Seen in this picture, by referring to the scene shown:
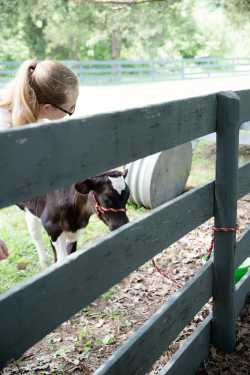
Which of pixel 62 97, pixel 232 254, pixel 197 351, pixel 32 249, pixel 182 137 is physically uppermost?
A: pixel 62 97

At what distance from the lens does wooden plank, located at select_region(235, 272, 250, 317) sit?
9.82 feet

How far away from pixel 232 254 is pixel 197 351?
62cm

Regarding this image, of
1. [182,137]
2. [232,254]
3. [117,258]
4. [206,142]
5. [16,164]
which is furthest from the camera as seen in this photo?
[206,142]

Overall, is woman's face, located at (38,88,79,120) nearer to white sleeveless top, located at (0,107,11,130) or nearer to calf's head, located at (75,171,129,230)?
white sleeveless top, located at (0,107,11,130)

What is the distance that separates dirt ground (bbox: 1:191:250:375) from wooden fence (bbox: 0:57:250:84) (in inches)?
688

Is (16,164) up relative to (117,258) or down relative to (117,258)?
up

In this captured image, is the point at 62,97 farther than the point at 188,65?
No

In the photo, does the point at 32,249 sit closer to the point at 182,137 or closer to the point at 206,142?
the point at 182,137

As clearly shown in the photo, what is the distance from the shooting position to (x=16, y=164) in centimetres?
124

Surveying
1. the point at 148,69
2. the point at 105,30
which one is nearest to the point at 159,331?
the point at 105,30

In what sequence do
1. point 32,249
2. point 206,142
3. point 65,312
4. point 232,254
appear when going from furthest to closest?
point 206,142, point 32,249, point 232,254, point 65,312

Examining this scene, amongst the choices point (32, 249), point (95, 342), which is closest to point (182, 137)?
point (95, 342)

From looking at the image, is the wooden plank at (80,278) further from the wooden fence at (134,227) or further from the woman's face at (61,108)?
the woman's face at (61,108)

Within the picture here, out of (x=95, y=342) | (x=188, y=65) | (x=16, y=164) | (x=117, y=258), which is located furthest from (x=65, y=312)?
(x=188, y=65)
